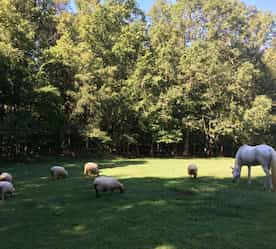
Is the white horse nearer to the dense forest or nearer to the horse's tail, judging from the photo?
the horse's tail

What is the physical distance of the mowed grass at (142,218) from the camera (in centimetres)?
626

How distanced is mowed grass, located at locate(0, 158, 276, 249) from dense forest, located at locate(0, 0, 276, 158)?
59.3ft

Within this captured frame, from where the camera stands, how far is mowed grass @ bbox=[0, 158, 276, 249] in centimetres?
626

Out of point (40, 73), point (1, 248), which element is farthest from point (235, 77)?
point (1, 248)

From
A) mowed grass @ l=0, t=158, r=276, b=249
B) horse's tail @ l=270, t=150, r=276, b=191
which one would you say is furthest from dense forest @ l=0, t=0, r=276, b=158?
horse's tail @ l=270, t=150, r=276, b=191

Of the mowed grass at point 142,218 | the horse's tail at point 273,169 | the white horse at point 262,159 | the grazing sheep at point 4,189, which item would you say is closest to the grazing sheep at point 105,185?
the mowed grass at point 142,218

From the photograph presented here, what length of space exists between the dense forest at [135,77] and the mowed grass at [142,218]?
712 inches

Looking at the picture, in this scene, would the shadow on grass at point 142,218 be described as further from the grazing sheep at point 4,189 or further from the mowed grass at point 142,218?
the grazing sheep at point 4,189

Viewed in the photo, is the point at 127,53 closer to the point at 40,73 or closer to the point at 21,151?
the point at 40,73

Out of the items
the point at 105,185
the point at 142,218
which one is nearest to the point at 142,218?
the point at 142,218

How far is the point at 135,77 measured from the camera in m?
34.0

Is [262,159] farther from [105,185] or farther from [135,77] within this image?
[135,77]

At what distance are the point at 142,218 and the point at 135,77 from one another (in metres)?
27.0

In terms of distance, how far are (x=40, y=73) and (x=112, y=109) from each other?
7.29m
